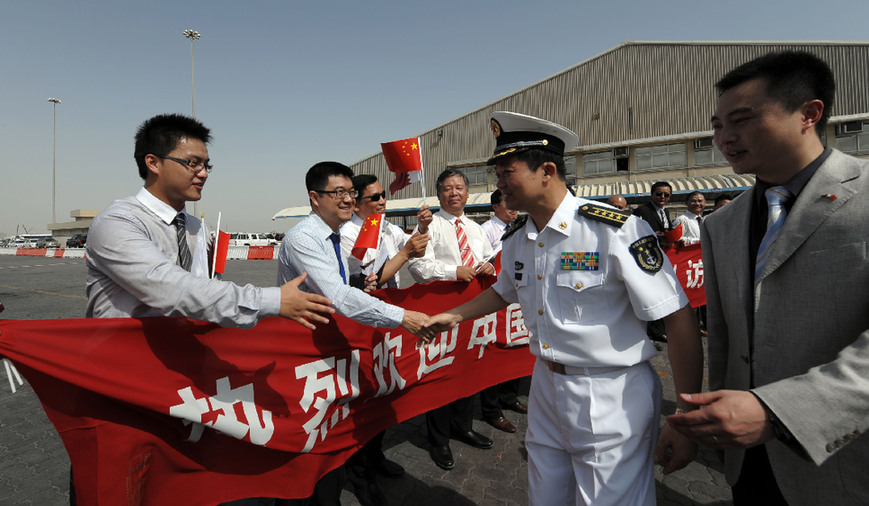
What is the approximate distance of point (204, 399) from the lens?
2.00 m

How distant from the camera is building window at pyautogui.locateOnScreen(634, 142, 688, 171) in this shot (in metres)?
26.0

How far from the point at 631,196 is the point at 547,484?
2539cm

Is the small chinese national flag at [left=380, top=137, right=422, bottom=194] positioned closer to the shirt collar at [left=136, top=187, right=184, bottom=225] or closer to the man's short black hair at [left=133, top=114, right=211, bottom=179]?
the man's short black hair at [left=133, top=114, right=211, bottom=179]

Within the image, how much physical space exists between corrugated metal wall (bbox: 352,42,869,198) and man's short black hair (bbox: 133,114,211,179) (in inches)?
1109

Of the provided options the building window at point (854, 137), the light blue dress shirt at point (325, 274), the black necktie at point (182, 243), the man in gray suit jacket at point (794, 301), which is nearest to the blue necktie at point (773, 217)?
the man in gray suit jacket at point (794, 301)

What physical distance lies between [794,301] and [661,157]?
1153 inches

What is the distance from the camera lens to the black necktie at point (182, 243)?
221 cm

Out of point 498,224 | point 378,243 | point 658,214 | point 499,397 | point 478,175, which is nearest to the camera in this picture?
point 378,243

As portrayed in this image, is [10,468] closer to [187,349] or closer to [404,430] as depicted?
[187,349]

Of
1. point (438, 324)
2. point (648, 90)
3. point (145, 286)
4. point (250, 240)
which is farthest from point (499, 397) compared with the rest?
point (250, 240)

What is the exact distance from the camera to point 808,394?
1.05m

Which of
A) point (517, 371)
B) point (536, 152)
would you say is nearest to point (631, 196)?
point (517, 371)

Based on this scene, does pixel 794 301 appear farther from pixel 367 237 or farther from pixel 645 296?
pixel 367 237

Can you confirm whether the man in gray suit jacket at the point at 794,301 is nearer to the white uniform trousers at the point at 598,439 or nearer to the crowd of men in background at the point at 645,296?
the crowd of men in background at the point at 645,296
